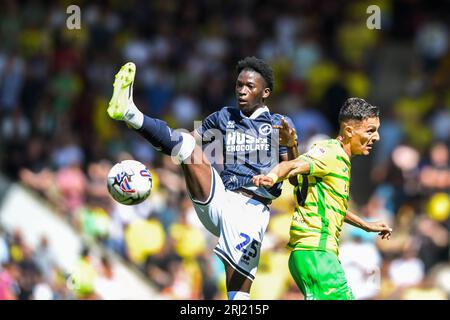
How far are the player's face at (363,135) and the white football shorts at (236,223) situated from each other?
3.65 feet

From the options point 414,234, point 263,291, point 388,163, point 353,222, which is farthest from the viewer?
point 388,163

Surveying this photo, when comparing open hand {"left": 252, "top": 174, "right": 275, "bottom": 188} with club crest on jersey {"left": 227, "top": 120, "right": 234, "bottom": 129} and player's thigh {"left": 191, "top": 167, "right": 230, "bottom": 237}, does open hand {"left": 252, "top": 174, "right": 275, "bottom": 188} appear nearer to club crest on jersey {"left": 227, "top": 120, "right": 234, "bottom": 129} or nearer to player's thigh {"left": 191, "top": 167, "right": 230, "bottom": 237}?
player's thigh {"left": 191, "top": 167, "right": 230, "bottom": 237}

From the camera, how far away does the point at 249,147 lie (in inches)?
388

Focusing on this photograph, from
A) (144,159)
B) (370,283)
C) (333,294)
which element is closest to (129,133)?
(144,159)

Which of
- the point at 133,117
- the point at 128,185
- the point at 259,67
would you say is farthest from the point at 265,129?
the point at 128,185

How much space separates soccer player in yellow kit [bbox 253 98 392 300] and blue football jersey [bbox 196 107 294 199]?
68 centimetres

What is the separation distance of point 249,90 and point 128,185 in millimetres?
1372

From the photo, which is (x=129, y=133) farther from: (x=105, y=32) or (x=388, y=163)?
(x=388, y=163)

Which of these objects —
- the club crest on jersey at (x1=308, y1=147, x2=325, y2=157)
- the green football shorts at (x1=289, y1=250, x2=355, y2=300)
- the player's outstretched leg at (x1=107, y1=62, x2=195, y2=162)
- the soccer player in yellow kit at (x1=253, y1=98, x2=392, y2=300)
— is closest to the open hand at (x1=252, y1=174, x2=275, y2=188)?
the soccer player in yellow kit at (x1=253, y1=98, x2=392, y2=300)

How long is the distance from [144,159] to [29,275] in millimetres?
3438

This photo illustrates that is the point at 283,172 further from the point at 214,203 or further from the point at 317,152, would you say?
the point at 214,203

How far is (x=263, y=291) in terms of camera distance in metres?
14.5

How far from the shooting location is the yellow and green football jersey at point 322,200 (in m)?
9.01

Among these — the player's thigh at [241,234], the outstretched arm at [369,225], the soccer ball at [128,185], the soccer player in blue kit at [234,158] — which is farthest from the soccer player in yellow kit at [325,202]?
the soccer ball at [128,185]
